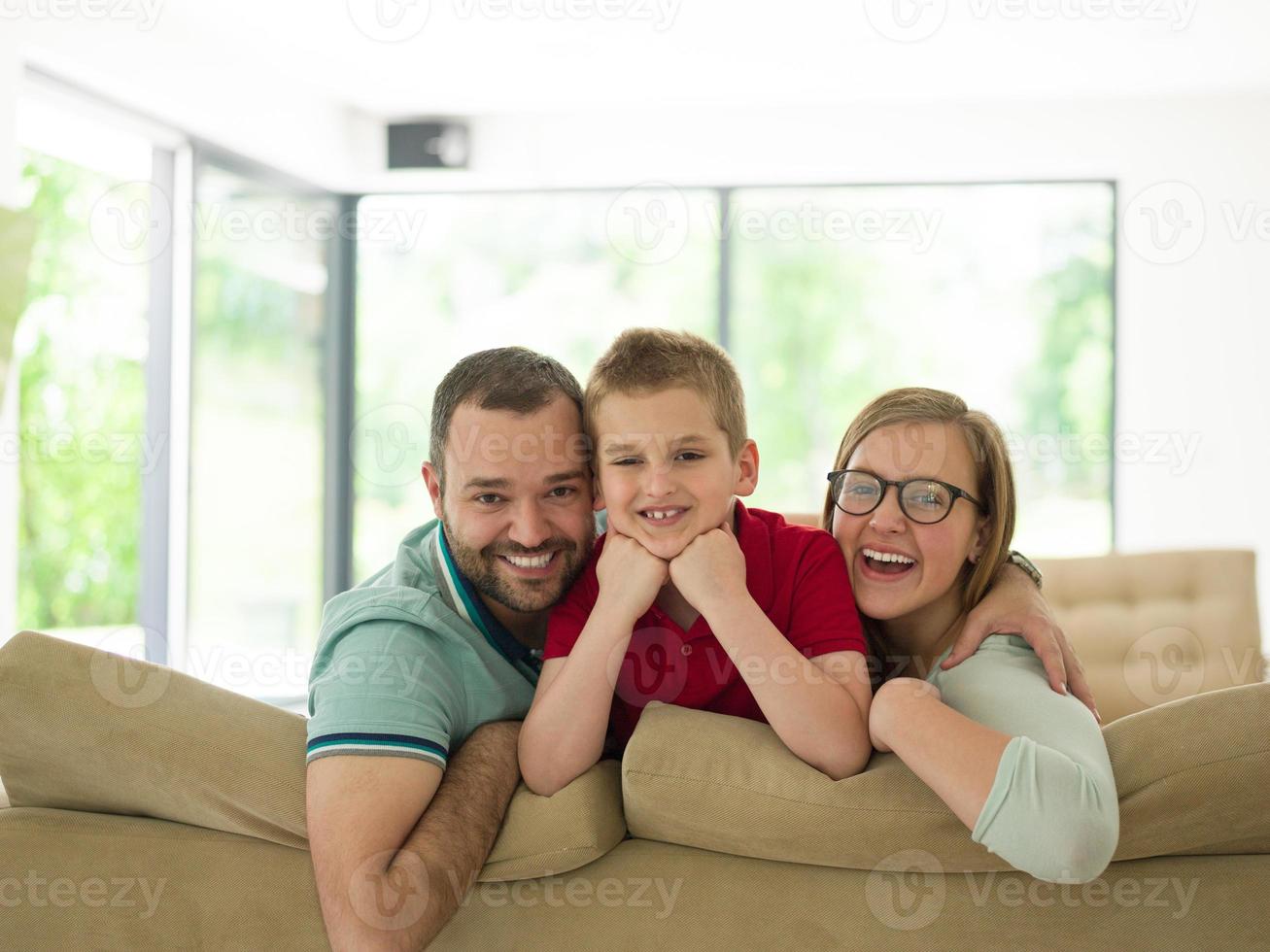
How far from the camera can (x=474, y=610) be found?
168 centimetres

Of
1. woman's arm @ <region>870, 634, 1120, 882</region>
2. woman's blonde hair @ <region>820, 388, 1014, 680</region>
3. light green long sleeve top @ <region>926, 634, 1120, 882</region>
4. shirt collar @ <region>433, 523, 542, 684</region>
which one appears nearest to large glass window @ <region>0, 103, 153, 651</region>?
shirt collar @ <region>433, 523, 542, 684</region>

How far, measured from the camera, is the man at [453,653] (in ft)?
4.20

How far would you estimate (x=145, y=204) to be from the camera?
4.76m

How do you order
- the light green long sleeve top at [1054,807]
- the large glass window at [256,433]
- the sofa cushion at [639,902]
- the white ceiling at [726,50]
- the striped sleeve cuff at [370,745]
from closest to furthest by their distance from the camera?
1. the light green long sleeve top at [1054,807]
2. the sofa cushion at [639,902]
3. the striped sleeve cuff at [370,745]
4. the white ceiling at [726,50]
5. the large glass window at [256,433]

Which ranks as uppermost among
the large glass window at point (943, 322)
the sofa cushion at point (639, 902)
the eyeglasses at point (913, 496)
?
the large glass window at point (943, 322)

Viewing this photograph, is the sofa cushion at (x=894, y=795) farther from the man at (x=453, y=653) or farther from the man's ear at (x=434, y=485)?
the man's ear at (x=434, y=485)

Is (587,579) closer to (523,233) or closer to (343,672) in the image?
(343,672)

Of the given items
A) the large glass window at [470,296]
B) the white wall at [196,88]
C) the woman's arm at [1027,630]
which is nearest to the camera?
the woman's arm at [1027,630]

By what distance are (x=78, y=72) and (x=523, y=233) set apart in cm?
262

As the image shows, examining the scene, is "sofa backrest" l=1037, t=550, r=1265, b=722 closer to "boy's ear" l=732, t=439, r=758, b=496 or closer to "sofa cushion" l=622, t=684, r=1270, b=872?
"boy's ear" l=732, t=439, r=758, b=496

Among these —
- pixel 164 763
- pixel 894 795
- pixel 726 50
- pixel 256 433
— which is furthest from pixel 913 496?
pixel 256 433

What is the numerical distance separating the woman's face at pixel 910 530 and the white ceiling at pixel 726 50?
3097 millimetres

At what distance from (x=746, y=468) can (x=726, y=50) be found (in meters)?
3.53

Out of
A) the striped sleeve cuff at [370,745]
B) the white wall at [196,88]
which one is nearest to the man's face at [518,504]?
the striped sleeve cuff at [370,745]
